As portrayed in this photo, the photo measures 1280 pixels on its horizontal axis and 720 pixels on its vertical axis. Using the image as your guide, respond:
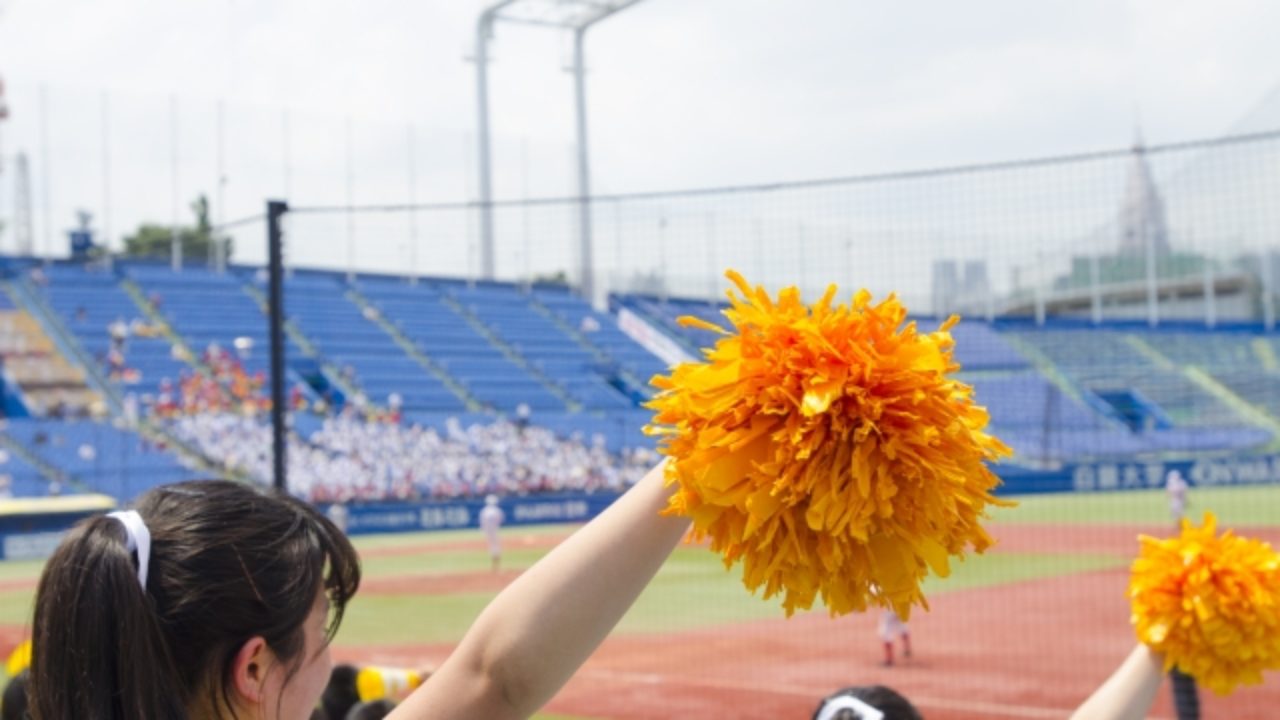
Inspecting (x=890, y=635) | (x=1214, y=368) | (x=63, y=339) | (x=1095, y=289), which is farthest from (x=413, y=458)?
(x=890, y=635)

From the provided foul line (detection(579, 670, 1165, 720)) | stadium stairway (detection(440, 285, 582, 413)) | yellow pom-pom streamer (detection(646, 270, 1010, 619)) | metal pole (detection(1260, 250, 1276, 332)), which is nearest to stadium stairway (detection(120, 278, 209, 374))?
stadium stairway (detection(440, 285, 582, 413))

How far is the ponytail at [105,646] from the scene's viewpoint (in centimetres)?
105

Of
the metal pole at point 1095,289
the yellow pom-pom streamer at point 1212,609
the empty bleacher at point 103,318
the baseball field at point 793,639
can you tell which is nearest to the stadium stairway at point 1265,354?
the metal pole at point 1095,289

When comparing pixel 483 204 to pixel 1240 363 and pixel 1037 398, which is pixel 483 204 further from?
pixel 1240 363

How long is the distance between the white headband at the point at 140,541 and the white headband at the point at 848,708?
1218 mm

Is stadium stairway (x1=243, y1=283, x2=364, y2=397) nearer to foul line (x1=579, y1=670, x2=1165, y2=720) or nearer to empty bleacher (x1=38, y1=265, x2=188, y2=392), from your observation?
empty bleacher (x1=38, y1=265, x2=188, y2=392)

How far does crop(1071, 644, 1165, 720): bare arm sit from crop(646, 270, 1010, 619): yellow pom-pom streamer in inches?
39.4

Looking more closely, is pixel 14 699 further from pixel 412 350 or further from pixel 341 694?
pixel 412 350

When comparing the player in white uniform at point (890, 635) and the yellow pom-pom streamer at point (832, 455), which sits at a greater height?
the yellow pom-pom streamer at point (832, 455)

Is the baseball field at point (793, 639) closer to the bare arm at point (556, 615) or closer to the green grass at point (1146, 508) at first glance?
the green grass at point (1146, 508)

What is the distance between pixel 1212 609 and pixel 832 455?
148cm

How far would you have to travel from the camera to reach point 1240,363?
26.0 meters

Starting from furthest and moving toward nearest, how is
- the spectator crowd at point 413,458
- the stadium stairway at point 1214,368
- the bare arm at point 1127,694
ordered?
the stadium stairway at point 1214,368 < the spectator crowd at point 413,458 < the bare arm at point 1127,694

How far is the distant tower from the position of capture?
306 inches
